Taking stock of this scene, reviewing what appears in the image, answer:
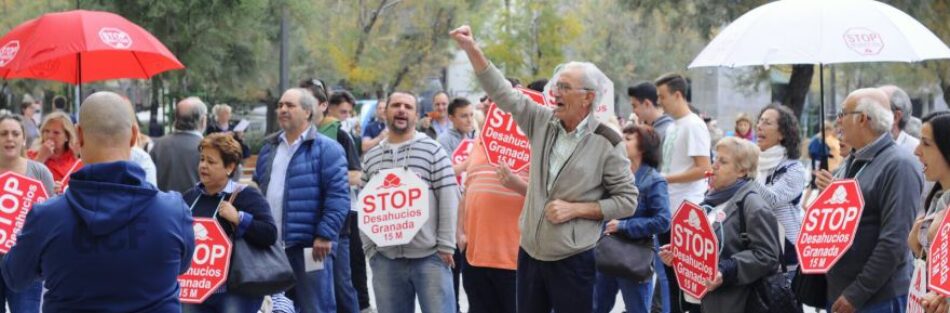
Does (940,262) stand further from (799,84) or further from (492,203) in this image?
(799,84)

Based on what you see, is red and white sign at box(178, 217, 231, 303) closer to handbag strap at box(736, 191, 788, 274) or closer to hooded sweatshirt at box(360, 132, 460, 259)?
hooded sweatshirt at box(360, 132, 460, 259)

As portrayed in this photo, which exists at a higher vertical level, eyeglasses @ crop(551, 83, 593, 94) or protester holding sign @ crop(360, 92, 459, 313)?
eyeglasses @ crop(551, 83, 593, 94)

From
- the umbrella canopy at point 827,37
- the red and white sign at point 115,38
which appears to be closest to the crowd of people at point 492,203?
the umbrella canopy at point 827,37

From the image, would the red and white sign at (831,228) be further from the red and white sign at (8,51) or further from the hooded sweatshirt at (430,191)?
the red and white sign at (8,51)

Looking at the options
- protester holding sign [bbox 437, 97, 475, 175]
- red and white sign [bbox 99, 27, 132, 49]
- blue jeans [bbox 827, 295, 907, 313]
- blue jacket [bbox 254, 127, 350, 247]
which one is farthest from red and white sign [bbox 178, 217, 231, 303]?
protester holding sign [bbox 437, 97, 475, 175]

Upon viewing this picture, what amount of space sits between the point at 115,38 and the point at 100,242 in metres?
5.14

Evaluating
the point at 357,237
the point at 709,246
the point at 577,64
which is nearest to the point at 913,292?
the point at 709,246

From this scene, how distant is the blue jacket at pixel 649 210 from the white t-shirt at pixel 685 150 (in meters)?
0.93

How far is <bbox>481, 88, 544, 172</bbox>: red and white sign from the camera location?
26.4 feet

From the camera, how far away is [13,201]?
7637mm

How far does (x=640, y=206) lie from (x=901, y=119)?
174cm

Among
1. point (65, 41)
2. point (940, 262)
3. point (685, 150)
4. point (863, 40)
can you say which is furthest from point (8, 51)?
point (940, 262)

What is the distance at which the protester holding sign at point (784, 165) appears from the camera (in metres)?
8.08

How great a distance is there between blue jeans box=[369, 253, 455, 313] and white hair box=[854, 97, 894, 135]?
2.83 m
